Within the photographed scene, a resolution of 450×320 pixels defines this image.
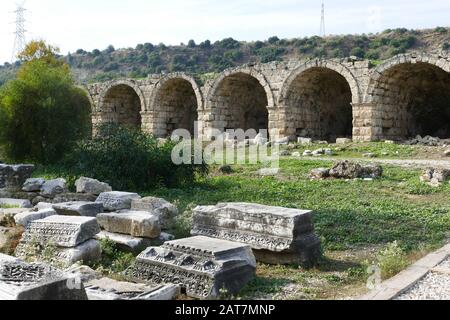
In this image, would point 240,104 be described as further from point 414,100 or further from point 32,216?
point 32,216

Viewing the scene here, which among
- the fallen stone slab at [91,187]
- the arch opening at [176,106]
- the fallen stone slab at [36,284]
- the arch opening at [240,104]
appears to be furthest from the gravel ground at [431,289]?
the arch opening at [176,106]

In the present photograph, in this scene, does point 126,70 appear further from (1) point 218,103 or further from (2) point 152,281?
(2) point 152,281

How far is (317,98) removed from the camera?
21359 millimetres

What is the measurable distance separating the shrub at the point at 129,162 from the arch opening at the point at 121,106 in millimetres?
14840

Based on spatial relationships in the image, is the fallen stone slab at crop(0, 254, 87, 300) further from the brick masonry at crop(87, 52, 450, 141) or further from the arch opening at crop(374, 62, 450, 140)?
the arch opening at crop(374, 62, 450, 140)

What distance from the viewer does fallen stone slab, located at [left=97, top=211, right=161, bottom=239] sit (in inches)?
242

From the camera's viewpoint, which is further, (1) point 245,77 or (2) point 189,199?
(1) point 245,77

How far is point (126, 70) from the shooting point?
5119 centimetres

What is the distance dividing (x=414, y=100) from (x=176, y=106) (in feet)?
37.0

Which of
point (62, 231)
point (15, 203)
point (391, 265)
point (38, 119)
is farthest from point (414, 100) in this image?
→ point (62, 231)

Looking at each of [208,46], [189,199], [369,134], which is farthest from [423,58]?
[208,46]

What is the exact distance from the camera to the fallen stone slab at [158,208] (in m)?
7.15

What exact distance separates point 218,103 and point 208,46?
1187 inches

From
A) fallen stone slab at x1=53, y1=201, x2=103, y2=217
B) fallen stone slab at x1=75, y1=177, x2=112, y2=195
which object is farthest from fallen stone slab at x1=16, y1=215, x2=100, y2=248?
fallen stone slab at x1=75, y1=177, x2=112, y2=195
